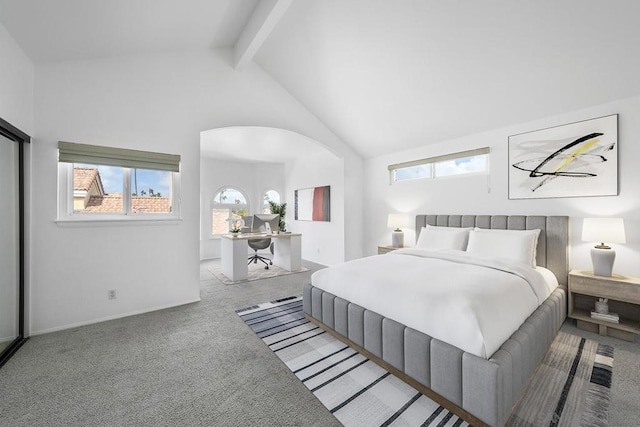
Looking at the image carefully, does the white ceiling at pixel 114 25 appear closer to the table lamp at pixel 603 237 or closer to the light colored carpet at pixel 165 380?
the light colored carpet at pixel 165 380

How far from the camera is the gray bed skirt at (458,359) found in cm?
140

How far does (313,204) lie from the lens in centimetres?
630

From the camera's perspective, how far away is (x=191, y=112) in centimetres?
347

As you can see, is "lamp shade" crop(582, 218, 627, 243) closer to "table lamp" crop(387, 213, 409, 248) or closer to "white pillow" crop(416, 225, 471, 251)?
"white pillow" crop(416, 225, 471, 251)

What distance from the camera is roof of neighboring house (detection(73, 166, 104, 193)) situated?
2902 mm

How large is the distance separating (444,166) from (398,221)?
1126 mm

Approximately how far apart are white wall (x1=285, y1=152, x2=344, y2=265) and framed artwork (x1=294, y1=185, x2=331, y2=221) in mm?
101

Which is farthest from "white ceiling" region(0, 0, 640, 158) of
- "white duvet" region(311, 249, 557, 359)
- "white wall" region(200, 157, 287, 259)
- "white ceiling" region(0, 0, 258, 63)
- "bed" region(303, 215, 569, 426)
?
"white wall" region(200, 157, 287, 259)

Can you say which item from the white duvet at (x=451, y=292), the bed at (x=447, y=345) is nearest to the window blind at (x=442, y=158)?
the bed at (x=447, y=345)

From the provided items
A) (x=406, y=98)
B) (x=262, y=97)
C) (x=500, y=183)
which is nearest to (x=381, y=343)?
(x=500, y=183)

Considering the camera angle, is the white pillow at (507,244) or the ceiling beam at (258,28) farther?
the white pillow at (507,244)

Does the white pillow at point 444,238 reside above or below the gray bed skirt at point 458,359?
above

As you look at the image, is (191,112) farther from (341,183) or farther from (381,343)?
(381,343)

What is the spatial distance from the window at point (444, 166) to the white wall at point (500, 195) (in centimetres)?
11
